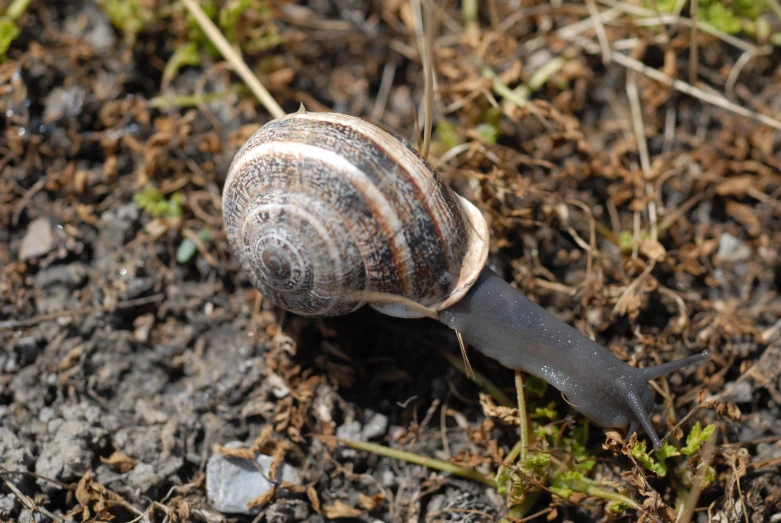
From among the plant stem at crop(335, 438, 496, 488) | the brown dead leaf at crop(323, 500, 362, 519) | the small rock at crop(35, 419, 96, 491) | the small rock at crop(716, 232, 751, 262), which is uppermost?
the small rock at crop(716, 232, 751, 262)

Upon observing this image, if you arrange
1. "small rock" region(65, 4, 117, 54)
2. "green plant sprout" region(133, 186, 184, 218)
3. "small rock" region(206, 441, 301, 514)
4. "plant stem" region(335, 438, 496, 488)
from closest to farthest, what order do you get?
"small rock" region(206, 441, 301, 514) < "plant stem" region(335, 438, 496, 488) < "green plant sprout" region(133, 186, 184, 218) < "small rock" region(65, 4, 117, 54)

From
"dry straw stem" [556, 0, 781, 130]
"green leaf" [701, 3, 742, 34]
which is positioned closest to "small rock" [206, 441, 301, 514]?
"dry straw stem" [556, 0, 781, 130]

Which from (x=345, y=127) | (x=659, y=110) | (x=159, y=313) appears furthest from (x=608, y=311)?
(x=159, y=313)

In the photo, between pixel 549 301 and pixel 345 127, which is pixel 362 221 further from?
pixel 549 301

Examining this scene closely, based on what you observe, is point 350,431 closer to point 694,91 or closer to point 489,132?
point 489,132

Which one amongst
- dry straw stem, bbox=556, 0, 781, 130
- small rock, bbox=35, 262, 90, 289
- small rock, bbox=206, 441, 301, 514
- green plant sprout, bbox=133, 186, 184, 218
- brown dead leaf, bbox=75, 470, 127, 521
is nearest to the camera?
brown dead leaf, bbox=75, 470, 127, 521

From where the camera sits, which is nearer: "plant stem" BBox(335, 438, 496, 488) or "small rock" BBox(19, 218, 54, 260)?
"plant stem" BBox(335, 438, 496, 488)

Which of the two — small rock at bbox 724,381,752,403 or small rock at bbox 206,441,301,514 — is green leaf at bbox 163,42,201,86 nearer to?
small rock at bbox 206,441,301,514
